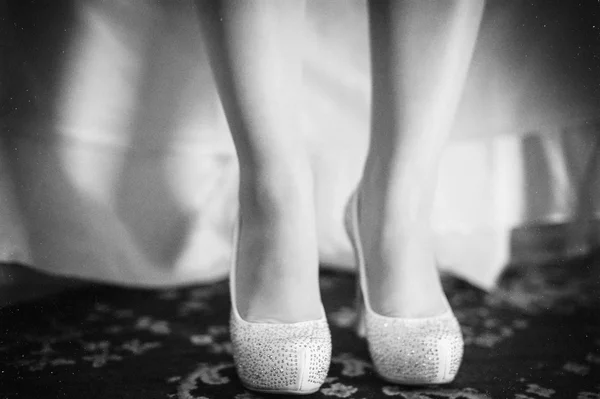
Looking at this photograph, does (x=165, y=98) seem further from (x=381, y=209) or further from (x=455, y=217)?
(x=455, y=217)

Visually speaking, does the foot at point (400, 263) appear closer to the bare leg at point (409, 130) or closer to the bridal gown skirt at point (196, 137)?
the bare leg at point (409, 130)

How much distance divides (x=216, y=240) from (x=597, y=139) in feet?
1.92

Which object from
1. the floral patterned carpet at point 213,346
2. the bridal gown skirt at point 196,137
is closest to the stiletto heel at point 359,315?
the floral patterned carpet at point 213,346

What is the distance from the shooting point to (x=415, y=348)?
1.59ft

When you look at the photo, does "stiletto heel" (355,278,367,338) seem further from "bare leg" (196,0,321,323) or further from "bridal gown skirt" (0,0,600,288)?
"bridal gown skirt" (0,0,600,288)

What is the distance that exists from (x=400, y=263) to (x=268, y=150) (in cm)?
17

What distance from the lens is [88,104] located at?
2.23 ft

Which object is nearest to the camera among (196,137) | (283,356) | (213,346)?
(283,356)

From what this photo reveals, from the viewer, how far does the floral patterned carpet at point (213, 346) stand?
485mm

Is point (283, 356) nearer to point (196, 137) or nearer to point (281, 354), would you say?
point (281, 354)

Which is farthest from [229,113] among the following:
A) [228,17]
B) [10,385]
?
[10,385]

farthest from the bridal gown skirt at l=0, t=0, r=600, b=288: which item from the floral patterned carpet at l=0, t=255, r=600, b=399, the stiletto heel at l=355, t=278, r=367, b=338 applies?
the stiletto heel at l=355, t=278, r=367, b=338

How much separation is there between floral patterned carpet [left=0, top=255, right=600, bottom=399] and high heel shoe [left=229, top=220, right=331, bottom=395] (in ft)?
0.06

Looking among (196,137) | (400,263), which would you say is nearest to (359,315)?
(400,263)
